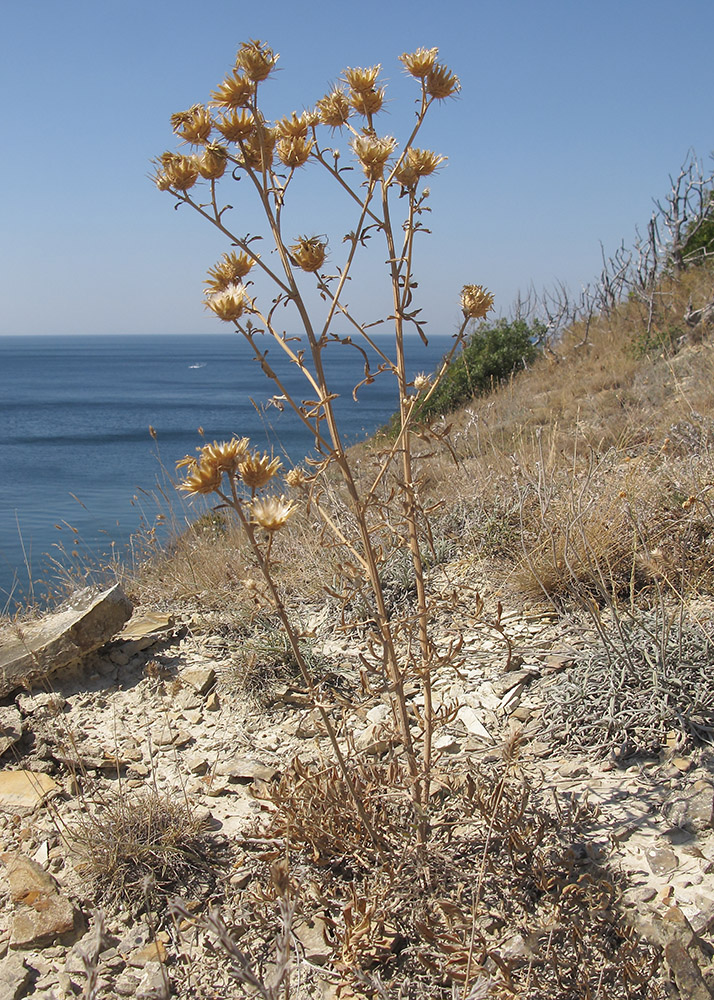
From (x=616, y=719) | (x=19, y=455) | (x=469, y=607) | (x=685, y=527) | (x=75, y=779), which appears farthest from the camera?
(x=19, y=455)

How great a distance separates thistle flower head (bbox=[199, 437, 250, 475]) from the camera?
5.23 ft

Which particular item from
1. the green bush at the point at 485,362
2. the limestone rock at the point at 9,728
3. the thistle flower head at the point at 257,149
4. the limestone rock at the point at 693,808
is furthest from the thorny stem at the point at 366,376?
the green bush at the point at 485,362

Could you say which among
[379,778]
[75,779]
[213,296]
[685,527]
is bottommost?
[75,779]

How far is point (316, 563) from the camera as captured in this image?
13.3 ft

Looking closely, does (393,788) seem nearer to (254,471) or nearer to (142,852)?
(142,852)

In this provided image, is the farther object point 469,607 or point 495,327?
point 495,327

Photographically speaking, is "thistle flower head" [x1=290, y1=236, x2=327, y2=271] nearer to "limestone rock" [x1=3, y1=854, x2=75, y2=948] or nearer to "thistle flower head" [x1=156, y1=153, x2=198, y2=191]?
"thistle flower head" [x1=156, y1=153, x2=198, y2=191]

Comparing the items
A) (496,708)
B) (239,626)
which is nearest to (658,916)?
(496,708)

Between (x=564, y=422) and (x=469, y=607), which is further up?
(x=564, y=422)

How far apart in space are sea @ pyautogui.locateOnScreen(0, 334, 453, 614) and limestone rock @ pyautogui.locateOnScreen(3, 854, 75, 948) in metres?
1.26

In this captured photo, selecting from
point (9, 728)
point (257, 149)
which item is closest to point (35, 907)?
point (9, 728)

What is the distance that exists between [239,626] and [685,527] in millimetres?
2293

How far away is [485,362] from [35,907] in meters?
12.3

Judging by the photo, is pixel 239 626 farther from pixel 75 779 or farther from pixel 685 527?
pixel 685 527
